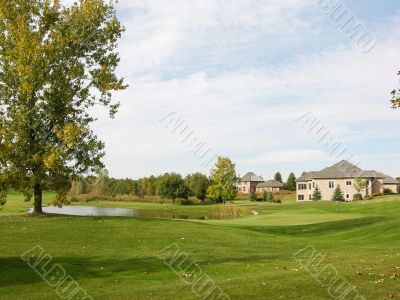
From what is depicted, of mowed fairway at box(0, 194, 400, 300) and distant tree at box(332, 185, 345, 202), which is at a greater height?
distant tree at box(332, 185, 345, 202)

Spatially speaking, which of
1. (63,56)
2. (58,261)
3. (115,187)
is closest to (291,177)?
(115,187)

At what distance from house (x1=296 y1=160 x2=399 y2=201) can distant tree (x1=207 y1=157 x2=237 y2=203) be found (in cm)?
2066

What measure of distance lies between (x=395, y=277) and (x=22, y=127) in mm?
21500

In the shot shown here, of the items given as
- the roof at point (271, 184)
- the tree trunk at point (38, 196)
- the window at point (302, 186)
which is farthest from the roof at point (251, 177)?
the tree trunk at point (38, 196)

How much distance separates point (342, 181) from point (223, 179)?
2584 cm

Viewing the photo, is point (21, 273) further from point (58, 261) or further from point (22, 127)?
point (22, 127)

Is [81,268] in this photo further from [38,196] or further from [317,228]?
[317,228]

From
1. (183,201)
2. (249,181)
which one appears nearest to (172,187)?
(183,201)

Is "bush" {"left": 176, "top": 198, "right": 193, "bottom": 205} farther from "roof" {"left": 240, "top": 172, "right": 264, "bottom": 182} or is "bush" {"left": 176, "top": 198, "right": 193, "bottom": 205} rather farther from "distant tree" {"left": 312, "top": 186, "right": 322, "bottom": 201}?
"roof" {"left": 240, "top": 172, "right": 264, "bottom": 182}

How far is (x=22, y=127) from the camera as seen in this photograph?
26000 mm

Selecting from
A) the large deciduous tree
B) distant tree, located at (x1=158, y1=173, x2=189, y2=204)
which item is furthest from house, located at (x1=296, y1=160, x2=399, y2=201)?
the large deciduous tree

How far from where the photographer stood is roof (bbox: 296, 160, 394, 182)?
92044 mm

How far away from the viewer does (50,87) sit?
88.5ft

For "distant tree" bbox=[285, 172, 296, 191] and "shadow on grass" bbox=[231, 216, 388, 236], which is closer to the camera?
"shadow on grass" bbox=[231, 216, 388, 236]
